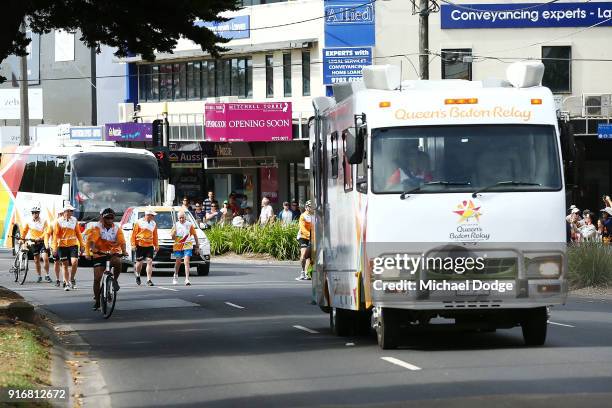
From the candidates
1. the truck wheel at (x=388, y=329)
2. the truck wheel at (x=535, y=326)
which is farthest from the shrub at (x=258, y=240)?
the truck wheel at (x=388, y=329)

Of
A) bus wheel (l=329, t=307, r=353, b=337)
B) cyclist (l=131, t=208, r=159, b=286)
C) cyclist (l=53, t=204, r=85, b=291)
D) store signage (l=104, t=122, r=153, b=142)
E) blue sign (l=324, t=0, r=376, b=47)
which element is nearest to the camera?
bus wheel (l=329, t=307, r=353, b=337)

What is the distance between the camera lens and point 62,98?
72188mm

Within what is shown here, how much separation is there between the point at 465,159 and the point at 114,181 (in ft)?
82.1

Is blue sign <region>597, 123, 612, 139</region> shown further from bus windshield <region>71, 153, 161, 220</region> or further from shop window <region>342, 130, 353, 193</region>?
shop window <region>342, 130, 353, 193</region>

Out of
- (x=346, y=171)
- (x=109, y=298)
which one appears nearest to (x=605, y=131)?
(x=109, y=298)

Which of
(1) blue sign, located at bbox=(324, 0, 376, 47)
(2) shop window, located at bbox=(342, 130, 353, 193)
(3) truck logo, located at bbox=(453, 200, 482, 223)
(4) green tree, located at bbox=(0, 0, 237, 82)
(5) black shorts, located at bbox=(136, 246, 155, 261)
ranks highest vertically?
(1) blue sign, located at bbox=(324, 0, 376, 47)

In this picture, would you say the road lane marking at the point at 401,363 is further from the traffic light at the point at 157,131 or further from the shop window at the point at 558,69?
the shop window at the point at 558,69

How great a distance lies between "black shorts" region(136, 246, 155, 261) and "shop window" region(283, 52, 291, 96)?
2140 cm

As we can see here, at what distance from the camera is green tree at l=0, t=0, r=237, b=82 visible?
62.1 ft

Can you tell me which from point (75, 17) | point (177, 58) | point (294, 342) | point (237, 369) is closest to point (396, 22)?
point (177, 58)

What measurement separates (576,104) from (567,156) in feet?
101

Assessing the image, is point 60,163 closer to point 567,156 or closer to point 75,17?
point 75,17

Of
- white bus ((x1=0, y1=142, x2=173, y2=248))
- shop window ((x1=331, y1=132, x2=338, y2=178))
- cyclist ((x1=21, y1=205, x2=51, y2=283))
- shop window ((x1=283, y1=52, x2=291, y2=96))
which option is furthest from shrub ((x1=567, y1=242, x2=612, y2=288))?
shop window ((x1=283, y1=52, x2=291, y2=96))

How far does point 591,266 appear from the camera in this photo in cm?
2739
